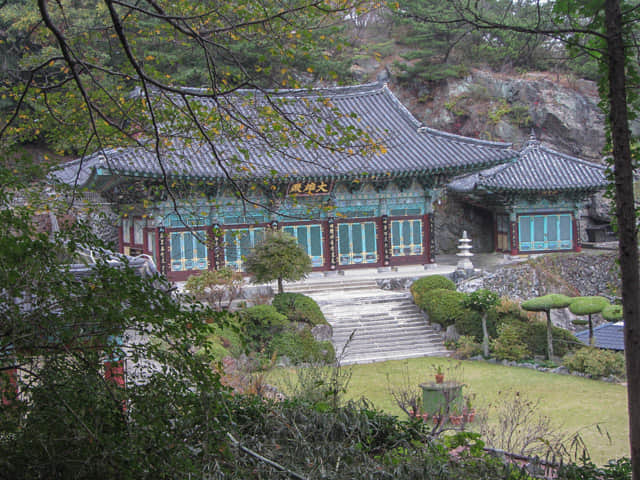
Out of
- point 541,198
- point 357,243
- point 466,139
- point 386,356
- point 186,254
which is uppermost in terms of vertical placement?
point 466,139

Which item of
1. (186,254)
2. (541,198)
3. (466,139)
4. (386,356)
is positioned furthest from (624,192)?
(541,198)

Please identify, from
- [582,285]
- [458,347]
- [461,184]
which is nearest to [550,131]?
[461,184]

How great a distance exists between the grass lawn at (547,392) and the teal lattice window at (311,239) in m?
6.09

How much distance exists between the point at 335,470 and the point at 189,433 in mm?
1255

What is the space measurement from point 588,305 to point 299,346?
7020mm

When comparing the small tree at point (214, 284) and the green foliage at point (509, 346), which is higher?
the small tree at point (214, 284)

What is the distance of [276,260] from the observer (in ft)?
51.8

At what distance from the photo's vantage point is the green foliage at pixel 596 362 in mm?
13414

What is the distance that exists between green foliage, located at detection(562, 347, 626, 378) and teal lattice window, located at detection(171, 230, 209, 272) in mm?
10689

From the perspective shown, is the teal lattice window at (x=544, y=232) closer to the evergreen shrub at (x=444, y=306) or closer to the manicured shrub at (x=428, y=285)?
the manicured shrub at (x=428, y=285)

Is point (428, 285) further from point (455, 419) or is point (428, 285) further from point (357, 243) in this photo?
point (455, 419)

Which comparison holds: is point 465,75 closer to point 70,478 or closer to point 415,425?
point 415,425

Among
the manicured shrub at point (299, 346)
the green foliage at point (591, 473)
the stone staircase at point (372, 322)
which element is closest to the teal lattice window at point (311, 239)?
the stone staircase at point (372, 322)

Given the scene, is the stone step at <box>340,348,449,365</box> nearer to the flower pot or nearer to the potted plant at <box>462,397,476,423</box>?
the potted plant at <box>462,397,476,423</box>
